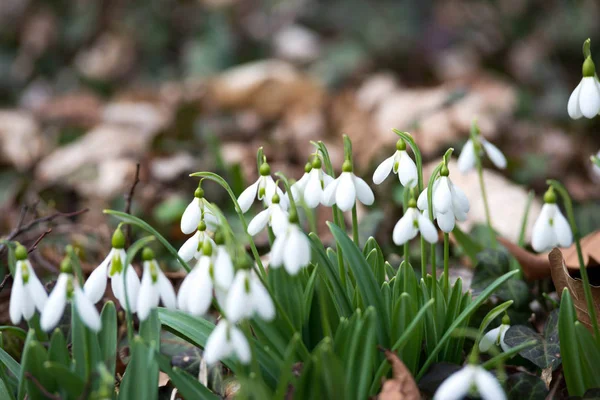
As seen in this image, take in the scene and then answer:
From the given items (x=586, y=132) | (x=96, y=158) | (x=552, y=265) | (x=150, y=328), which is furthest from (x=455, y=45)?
(x=150, y=328)

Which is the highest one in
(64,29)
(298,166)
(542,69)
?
(64,29)

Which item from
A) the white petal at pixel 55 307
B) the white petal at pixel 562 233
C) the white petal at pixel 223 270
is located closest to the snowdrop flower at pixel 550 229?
the white petal at pixel 562 233

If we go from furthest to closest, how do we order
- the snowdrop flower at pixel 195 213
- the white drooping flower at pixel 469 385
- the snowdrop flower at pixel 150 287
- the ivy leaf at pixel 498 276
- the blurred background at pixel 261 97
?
the blurred background at pixel 261 97
the ivy leaf at pixel 498 276
the snowdrop flower at pixel 195 213
the snowdrop flower at pixel 150 287
the white drooping flower at pixel 469 385

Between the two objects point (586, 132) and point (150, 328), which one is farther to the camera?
point (586, 132)

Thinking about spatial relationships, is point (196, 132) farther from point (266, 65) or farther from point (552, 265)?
point (552, 265)

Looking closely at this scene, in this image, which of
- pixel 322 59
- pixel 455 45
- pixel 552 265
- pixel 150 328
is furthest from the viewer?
pixel 455 45

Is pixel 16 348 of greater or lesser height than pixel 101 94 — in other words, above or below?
below

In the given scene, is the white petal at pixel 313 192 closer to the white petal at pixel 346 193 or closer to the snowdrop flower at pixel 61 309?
the white petal at pixel 346 193
